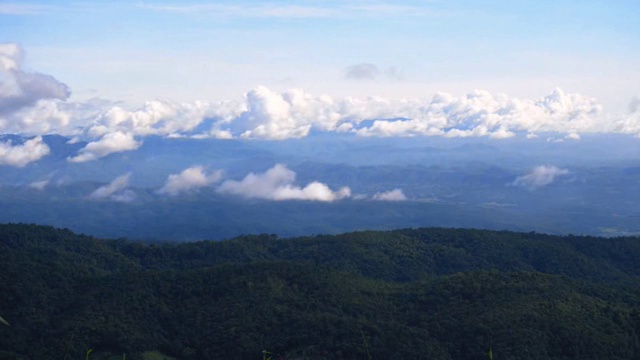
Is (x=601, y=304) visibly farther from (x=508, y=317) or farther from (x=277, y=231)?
(x=277, y=231)

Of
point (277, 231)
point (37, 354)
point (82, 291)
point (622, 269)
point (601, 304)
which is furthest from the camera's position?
point (277, 231)

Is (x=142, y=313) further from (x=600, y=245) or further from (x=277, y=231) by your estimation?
(x=277, y=231)

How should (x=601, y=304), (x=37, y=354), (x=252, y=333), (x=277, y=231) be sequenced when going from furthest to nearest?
(x=277, y=231), (x=601, y=304), (x=252, y=333), (x=37, y=354)

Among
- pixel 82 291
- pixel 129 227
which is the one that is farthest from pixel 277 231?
pixel 82 291

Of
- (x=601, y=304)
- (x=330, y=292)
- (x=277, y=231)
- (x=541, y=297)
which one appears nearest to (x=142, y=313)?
(x=330, y=292)

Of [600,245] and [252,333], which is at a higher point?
[600,245]

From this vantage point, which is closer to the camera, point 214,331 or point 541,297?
point 214,331
